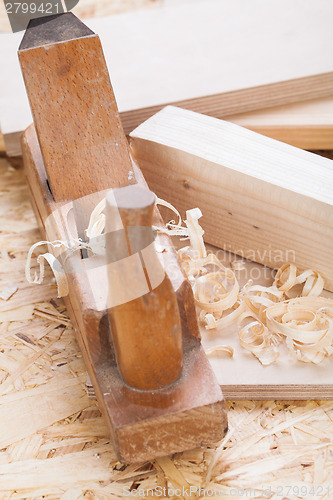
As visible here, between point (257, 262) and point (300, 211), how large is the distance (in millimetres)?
182

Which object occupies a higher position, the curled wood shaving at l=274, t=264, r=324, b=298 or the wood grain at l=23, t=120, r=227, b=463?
the wood grain at l=23, t=120, r=227, b=463

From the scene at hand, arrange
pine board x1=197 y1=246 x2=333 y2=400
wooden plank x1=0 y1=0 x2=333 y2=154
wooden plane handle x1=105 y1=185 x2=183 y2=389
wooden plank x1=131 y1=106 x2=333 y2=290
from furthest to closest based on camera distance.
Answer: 1. wooden plank x1=0 y1=0 x2=333 y2=154
2. wooden plank x1=131 y1=106 x2=333 y2=290
3. pine board x1=197 y1=246 x2=333 y2=400
4. wooden plane handle x1=105 y1=185 x2=183 y2=389

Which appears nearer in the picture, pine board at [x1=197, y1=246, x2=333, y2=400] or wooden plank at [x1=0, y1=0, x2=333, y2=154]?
pine board at [x1=197, y1=246, x2=333, y2=400]

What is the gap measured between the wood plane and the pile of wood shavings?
0.54 feet

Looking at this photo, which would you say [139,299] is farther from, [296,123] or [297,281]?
[296,123]

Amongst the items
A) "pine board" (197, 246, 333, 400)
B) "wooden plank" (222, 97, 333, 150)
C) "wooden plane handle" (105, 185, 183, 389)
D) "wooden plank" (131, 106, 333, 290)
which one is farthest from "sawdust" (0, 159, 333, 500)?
"wooden plank" (222, 97, 333, 150)

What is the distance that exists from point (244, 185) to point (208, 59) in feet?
1.82

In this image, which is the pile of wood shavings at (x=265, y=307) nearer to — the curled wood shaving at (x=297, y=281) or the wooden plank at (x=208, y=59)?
the curled wood shaving at (x=297, y=281)

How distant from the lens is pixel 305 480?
97 centimetres

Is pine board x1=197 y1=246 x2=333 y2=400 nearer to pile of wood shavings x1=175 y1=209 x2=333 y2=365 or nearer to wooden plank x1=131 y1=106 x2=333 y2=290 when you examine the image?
pile of wood shavings x1=175 y1=209 x2=333 y2=365

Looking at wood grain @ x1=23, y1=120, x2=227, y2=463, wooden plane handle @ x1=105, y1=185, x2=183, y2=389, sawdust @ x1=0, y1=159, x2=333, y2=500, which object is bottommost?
sawdust @ x1=0, y1=159, x2=333, y2=500

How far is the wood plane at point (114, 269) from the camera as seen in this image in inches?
33.7

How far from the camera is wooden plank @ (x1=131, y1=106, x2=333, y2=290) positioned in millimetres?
1222

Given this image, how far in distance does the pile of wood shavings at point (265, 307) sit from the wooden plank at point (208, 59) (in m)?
0.44
